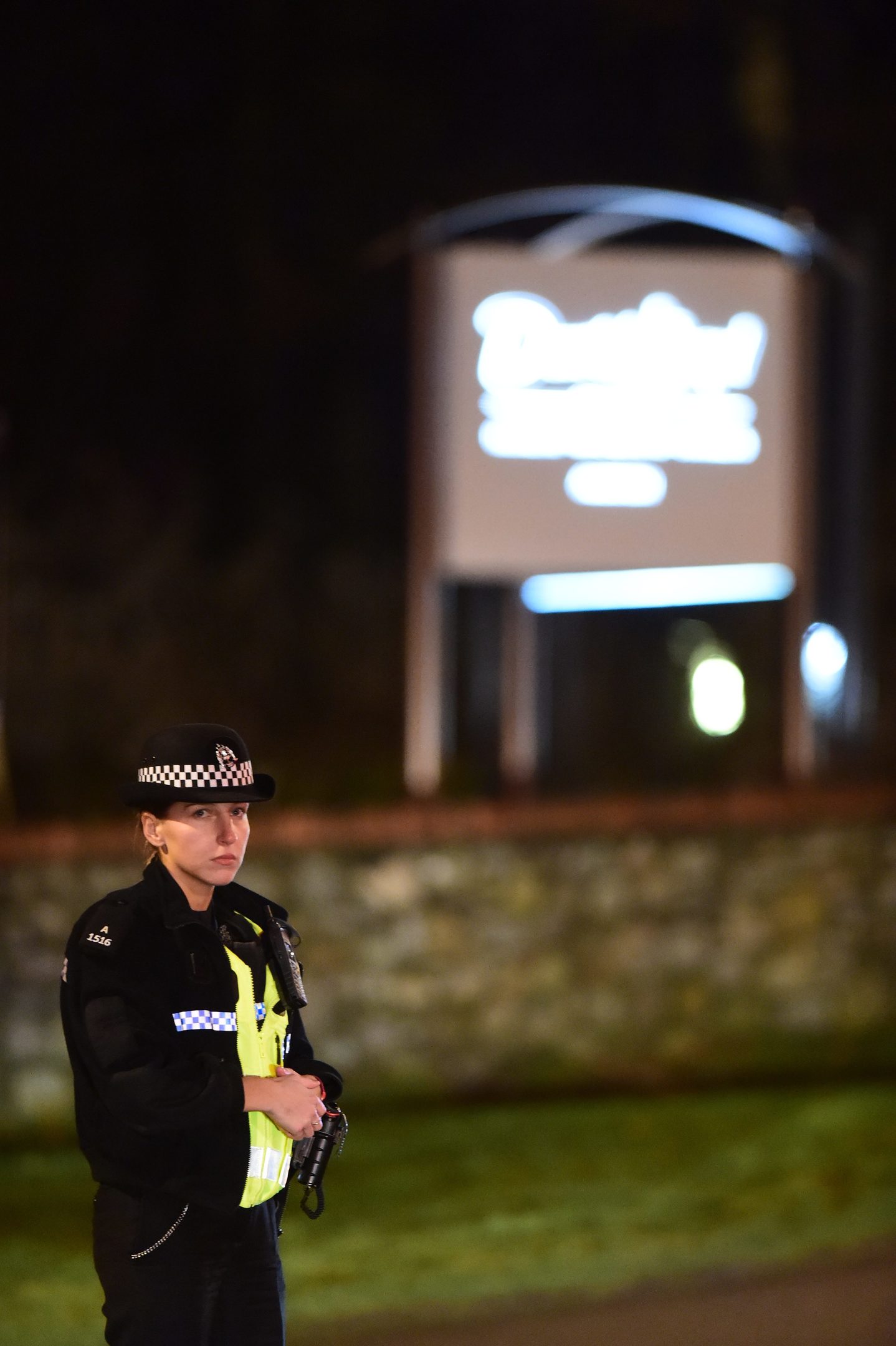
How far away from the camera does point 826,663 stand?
13070 mm

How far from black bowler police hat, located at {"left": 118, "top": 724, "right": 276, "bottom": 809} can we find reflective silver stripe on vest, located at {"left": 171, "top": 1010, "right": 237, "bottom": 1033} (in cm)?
35

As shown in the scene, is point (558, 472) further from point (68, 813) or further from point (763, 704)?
Answer: point (763, 704)

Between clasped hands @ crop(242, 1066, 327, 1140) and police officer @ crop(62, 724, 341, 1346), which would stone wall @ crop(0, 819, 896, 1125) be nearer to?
police officer @ crop(62, 724, 341, 1346)

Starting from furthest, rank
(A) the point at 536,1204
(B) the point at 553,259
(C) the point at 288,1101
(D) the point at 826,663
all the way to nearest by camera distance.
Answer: (D) the point at 826,663 < (B) the point at 553,259 < (A) the point at 536,1204 < (C) the point at 288,1101

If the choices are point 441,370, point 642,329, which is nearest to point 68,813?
point 441,370

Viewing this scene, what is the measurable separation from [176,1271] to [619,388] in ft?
26.7

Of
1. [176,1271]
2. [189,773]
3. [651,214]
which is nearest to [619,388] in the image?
[651,214]

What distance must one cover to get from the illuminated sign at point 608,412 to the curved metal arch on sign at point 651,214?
177 mm

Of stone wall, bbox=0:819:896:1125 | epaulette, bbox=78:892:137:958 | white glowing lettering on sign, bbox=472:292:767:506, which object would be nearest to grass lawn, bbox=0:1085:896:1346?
stone wall, bbox=0:819:896:1125

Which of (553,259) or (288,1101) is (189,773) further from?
(553,259)

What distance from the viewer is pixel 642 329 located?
1075cm

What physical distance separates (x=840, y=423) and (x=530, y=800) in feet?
17.3

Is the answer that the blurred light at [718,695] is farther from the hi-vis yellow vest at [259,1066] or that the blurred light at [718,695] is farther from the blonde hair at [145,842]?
the hi-vis yellow vest at [259,1066]

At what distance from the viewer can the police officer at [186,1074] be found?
2986 millimetres
